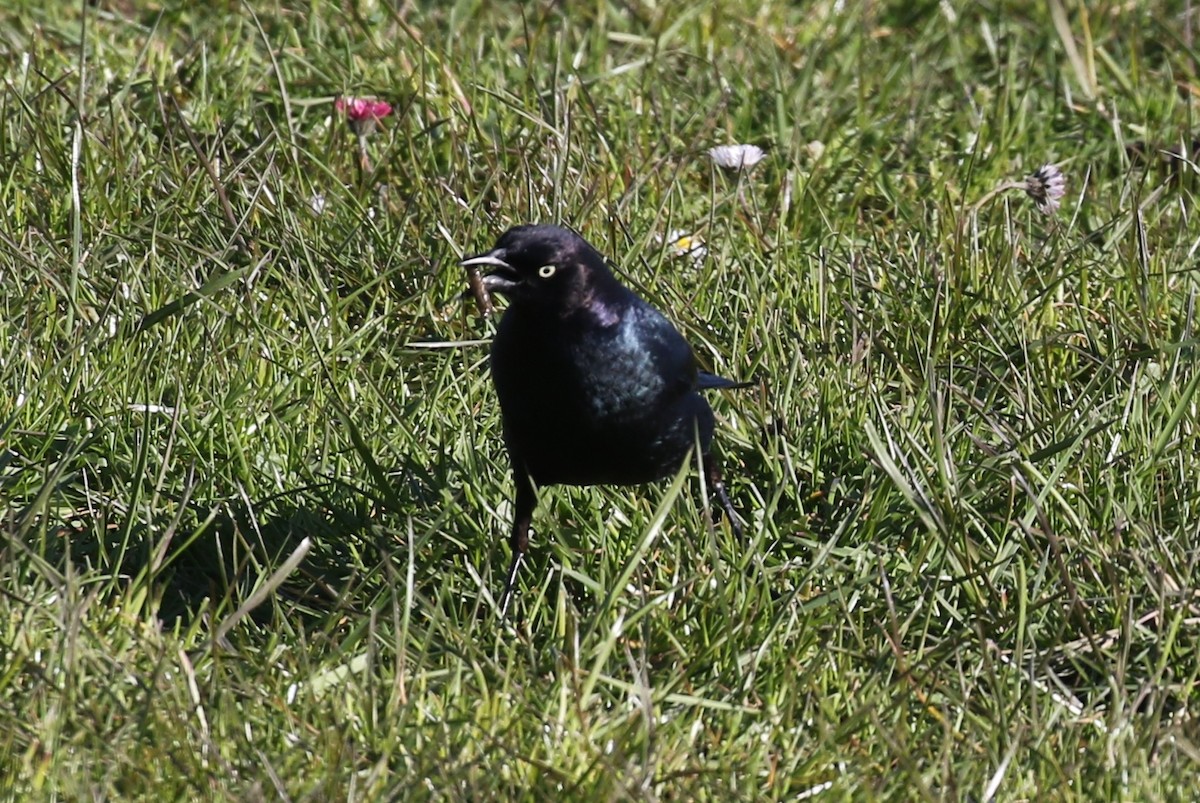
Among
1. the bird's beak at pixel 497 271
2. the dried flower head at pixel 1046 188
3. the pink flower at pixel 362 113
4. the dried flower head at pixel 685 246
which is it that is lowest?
the dried flower head at pixel 685 246


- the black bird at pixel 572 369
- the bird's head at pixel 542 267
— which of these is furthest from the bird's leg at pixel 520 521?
the bird's head at pixel 542 267

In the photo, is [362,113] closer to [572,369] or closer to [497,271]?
[497,271]

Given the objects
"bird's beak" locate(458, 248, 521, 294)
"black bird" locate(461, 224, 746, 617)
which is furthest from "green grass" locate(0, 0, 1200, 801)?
"bird's beak" locate(458, 248, 521, 294)

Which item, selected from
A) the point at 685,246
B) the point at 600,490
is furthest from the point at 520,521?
the point at 685,246

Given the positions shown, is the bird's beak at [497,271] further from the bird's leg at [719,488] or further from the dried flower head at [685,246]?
the dried flower head at [685,246]

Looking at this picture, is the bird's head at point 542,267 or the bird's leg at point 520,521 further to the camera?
the bird's leg at point 520,521

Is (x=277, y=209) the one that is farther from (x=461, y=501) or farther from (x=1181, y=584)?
(x=1181, y=584)

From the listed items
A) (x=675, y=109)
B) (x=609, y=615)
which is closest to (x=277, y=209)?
(x=675, y=109)

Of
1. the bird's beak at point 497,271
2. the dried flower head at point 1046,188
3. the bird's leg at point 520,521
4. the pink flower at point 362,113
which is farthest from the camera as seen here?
the pink flower at point 362,113
